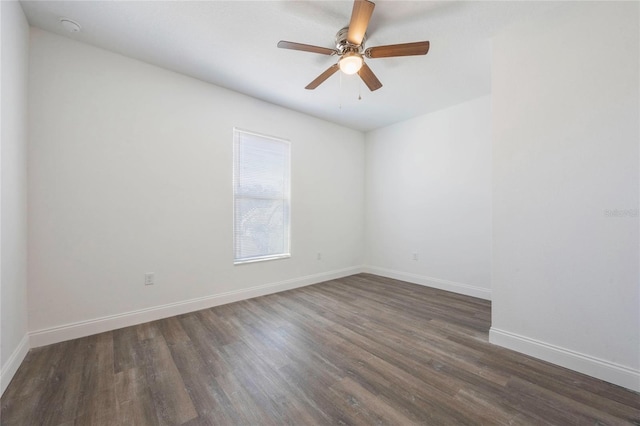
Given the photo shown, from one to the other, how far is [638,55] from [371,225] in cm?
360

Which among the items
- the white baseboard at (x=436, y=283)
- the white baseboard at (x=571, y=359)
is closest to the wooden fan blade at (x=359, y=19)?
the white baseboard at (x=571, y=359)

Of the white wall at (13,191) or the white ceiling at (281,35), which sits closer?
the white wall at (13,191)

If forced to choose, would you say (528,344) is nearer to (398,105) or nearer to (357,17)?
(357,17)

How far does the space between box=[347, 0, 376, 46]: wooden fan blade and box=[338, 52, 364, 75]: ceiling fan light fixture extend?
0.27 ft

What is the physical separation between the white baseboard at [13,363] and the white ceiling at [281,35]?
259cm

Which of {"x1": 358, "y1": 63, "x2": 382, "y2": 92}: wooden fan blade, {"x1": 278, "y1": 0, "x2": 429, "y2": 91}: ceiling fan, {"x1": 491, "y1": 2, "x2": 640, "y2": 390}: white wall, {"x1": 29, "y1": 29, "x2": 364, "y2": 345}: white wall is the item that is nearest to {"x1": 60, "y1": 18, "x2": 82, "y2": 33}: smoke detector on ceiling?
{"x1": 29, "y1": 29, "x2": 364, "y2": 345}: white wall

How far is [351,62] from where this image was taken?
203cm

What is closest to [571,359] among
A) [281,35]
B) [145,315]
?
[281,35]

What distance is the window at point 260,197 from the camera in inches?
131

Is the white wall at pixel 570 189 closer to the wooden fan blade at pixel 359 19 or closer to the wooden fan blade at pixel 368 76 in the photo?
the wooden fan blade at pixel 368 76

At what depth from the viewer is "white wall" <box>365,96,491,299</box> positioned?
343 cm

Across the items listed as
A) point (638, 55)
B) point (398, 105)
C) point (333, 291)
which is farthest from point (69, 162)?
point (638, 55)

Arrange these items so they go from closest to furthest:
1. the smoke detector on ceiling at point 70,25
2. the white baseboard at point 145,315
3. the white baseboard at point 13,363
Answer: the white baseboard at point 13,363
the smoke detector on ceiling at point 70,25
the white baseboard at point 145,315

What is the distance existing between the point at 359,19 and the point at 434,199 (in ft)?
9.55
